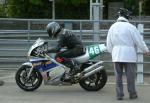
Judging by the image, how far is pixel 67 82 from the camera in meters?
11.2

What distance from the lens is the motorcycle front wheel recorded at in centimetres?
1122

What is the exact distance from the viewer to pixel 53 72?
11102mm

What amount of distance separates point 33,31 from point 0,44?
3.25 feet

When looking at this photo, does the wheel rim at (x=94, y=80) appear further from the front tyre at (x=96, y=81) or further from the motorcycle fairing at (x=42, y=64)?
the motorcycle fairing at (x=42, y=64)

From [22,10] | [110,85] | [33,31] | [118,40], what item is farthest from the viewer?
[22,10]

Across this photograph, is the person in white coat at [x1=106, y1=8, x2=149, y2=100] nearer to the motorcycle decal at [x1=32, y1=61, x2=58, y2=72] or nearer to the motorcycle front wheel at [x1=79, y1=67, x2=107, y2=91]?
the motorcycle front wheel at [x1=79, y1=67, x2=107, y2=91]

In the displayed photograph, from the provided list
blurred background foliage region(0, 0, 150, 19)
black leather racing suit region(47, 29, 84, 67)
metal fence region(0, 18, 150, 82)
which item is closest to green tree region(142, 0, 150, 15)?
blurred background foliage region(0, 0, 150, 19)

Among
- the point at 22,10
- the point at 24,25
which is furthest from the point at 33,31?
the point at 22,10

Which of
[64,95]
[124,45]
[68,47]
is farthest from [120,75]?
[68,47]

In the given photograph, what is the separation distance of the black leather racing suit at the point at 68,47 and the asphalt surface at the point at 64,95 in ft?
2.37

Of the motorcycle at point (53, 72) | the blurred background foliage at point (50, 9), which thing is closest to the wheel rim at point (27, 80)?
the motorcycle at point (53, 72)

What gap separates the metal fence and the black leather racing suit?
2.32 meters

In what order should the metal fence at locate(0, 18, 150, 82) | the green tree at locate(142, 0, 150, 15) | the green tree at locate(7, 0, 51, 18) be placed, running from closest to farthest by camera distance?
the metal fence at locate(0, 18, 150, 82)
the green tree at locate(7, 0, 51, 18)
the green tree at locate(142, 0, 150, 15)

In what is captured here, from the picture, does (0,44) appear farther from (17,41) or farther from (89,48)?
(89,48)
